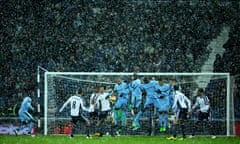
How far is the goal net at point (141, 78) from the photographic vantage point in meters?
25.2

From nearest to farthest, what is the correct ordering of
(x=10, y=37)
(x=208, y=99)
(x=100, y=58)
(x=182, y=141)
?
(x=182, y=141) < (x=208, y=99) < (x=100, y=58) < (x=10, y=37)

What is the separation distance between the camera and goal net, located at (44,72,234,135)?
2523cm

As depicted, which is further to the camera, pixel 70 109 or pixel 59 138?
pixel 70 109

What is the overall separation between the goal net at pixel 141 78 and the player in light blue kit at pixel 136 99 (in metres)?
0.27

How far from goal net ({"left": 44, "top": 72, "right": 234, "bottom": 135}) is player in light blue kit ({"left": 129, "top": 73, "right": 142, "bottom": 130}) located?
10.8 inches

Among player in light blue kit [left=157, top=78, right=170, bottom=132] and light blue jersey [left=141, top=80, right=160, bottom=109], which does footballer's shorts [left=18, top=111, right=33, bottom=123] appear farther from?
player in light blue kit [left=157, top=78, right=170, bottom=132]

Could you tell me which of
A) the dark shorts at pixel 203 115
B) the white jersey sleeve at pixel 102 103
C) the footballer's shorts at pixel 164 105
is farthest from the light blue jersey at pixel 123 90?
the dark shorts at pixel 203 115

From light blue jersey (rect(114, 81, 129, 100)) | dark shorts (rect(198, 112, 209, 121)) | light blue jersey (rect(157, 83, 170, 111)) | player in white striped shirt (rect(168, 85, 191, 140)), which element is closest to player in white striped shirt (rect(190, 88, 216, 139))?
dark shorts (rect(198, 112, 209, 121))

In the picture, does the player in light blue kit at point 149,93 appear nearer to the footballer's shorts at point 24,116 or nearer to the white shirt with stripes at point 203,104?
the white shirt with stripes at point 203,104

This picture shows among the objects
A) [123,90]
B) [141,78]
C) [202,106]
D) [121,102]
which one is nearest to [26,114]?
[121,102]

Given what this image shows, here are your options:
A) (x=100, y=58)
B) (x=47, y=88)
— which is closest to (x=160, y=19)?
(x=100, y=58)

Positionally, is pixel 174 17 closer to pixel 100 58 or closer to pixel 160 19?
pixel 160 19

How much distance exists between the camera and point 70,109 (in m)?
25.3

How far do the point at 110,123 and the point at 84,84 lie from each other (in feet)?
7.09
